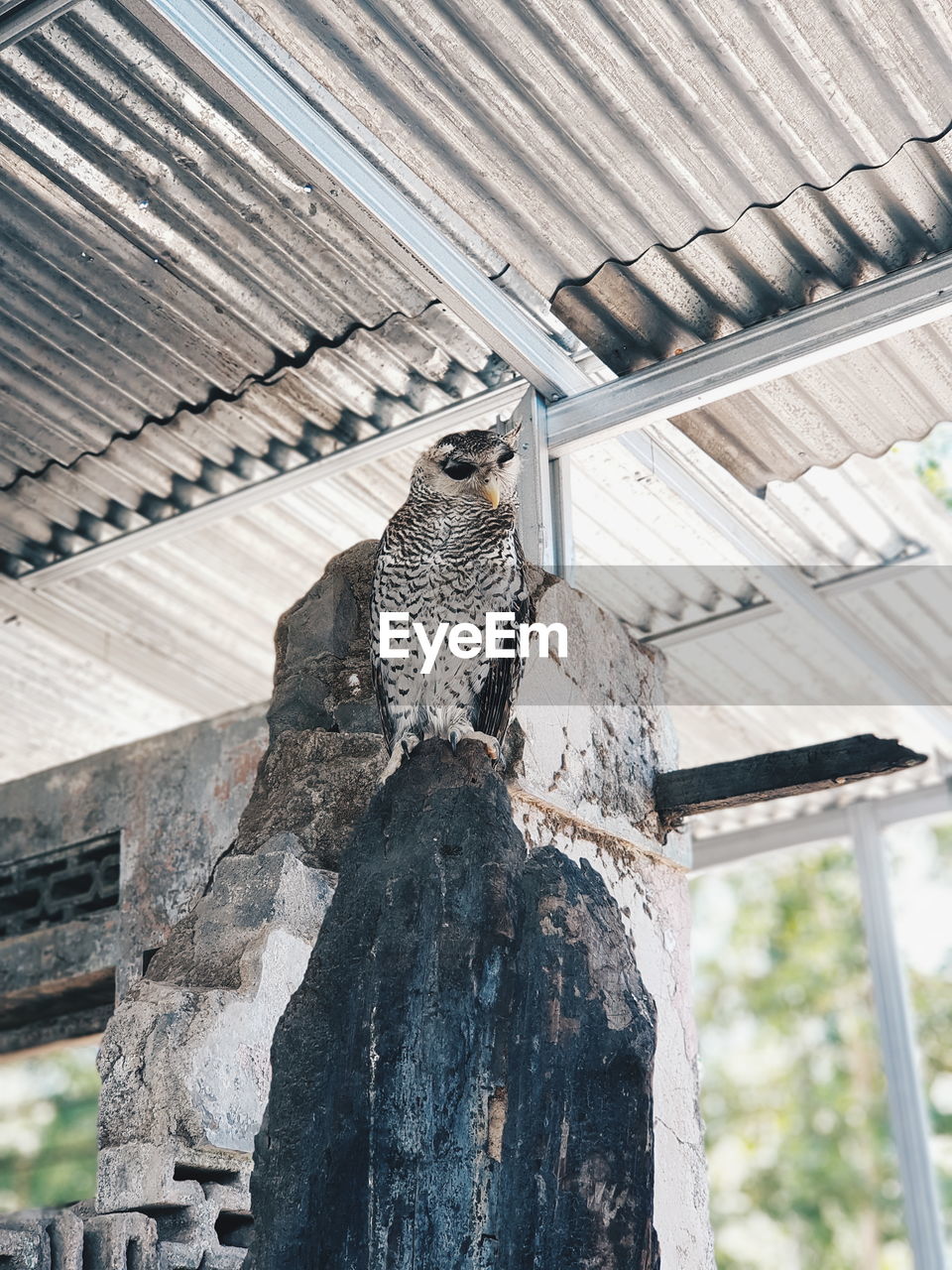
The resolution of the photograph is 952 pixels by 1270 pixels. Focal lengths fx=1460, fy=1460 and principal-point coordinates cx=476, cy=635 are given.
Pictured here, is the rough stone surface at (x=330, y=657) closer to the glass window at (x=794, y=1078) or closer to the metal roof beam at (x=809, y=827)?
the metal roof beam at (x=809, y=827)

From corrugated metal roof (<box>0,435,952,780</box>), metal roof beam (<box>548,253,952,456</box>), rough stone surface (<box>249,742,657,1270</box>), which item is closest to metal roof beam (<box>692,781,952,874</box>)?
corrugated metal roof (<box>0,435,952,780</box>)

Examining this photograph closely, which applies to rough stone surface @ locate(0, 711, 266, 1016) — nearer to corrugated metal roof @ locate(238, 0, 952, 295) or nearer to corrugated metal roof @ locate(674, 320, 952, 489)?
corrugated metal roof @ locate(674, 320, 952, 489)

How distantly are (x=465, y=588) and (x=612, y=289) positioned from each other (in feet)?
4.37

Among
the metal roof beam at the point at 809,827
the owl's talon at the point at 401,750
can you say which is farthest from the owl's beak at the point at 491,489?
the metal roof beam at the point at 809,827

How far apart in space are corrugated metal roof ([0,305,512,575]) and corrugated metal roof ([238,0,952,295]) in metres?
0.75

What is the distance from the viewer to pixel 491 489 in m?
3.68

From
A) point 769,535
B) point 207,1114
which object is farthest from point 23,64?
point 769,535

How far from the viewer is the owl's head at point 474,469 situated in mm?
3682

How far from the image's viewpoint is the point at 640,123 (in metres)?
3.94

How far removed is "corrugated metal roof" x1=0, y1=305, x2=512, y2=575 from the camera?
500cm

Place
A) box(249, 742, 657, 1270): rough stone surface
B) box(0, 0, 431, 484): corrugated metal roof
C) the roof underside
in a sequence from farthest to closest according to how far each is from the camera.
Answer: box(0, 0, 431, 484): corrugated metal roof
the roof underside
box(249, 742, 657, 1270): rough stone surface

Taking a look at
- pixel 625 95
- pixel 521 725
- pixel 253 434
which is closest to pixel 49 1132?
pixel 253 434

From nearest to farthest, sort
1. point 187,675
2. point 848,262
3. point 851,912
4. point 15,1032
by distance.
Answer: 1. point 848,262
2. point 15,1032
3. point 187,675
4. point 851,912

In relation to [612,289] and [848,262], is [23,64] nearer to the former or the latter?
[612,289]
